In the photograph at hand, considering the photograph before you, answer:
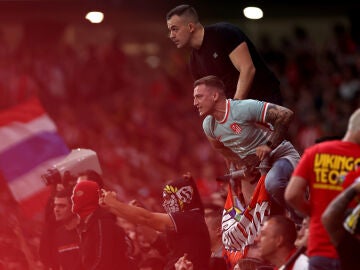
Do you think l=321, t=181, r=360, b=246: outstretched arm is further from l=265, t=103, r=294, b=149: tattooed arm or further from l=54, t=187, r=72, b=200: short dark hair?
l=54, t=187, r=72, b=200: short dark hair

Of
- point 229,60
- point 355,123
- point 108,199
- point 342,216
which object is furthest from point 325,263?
point 229,60

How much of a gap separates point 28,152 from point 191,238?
463 centimetres

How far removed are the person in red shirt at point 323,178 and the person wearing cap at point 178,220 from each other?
194 cm

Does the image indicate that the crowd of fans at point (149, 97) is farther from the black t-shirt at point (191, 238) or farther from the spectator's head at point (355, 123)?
the spectator's head at point (355, 123)

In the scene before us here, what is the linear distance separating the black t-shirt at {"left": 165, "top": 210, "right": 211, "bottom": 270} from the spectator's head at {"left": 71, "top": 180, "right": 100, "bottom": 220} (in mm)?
706

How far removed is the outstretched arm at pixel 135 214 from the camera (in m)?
9.89

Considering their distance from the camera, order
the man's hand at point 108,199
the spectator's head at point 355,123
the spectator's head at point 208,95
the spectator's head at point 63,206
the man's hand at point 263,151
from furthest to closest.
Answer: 1. the spectator's head at point 63,206
2. the spectator's head at point 208,95
3. the man's hand at point 108,199
4. the man's hand at point 263,151
5. the spectator's head at point 355,123

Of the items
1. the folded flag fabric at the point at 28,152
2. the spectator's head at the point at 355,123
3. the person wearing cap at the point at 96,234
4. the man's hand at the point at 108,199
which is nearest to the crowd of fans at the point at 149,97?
the folded flag fabric at the point at 28,152

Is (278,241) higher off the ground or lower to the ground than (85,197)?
lower

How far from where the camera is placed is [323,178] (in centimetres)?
823

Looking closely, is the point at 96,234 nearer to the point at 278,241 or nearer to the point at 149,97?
the point at 278,241

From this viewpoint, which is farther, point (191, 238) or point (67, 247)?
point (67, 247)

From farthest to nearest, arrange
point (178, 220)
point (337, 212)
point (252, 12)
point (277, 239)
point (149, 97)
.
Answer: point (149, 97)
point (252, 12)
point (178, 220)
point (277, 239)
point (337, 212)

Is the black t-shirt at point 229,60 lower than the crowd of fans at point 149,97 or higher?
lower
